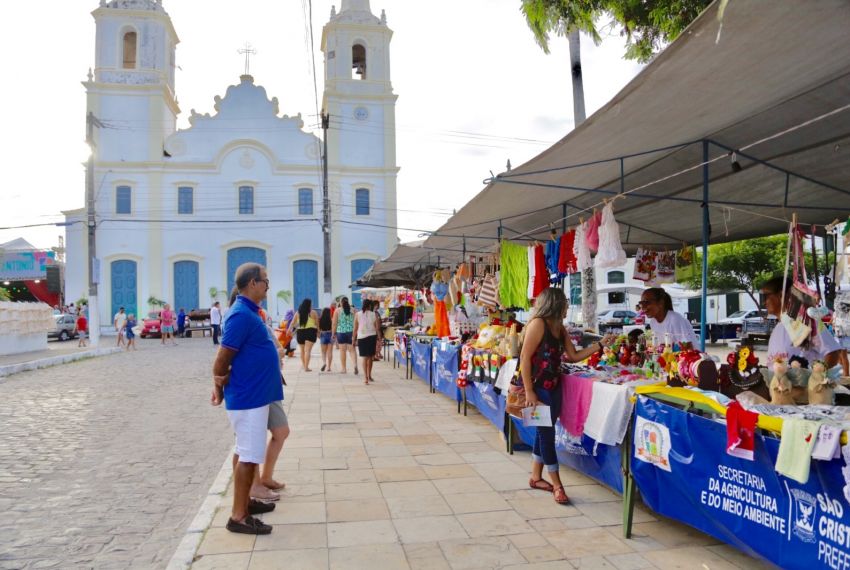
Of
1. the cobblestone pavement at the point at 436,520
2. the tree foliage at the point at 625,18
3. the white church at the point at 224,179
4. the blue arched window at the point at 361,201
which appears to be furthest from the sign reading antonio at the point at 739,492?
the blue arched window at the point at 361,201

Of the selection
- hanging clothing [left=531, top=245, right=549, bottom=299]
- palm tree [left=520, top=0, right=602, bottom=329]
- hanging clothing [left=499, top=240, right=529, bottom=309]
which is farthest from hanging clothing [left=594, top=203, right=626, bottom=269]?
palm tree [left=520, top=0, right=602, bottom=329]

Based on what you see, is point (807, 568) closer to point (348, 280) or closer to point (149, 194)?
point (348, 280)

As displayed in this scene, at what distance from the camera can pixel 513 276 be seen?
8.55 m

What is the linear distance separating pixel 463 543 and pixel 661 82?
3098mm

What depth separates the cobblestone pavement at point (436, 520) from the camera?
146 inches

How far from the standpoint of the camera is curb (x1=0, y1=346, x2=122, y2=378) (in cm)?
1455

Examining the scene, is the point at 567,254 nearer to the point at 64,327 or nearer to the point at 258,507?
the point at 258,507

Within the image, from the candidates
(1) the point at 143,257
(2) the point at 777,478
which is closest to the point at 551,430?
(2) the point at 777,478

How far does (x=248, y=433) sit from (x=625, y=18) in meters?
10.6

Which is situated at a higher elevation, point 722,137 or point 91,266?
point 91,266

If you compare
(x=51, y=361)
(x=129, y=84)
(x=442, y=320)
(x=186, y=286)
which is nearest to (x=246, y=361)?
(x=442, y=320)

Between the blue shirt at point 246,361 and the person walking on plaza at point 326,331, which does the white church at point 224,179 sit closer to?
the person walking on plaza at point 326,331

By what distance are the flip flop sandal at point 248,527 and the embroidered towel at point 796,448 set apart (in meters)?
3.04

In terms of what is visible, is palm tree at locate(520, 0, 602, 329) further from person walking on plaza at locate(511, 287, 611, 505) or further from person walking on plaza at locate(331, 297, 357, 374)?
Result: person walking on plaza at locate(511, 287, 611, 505)
